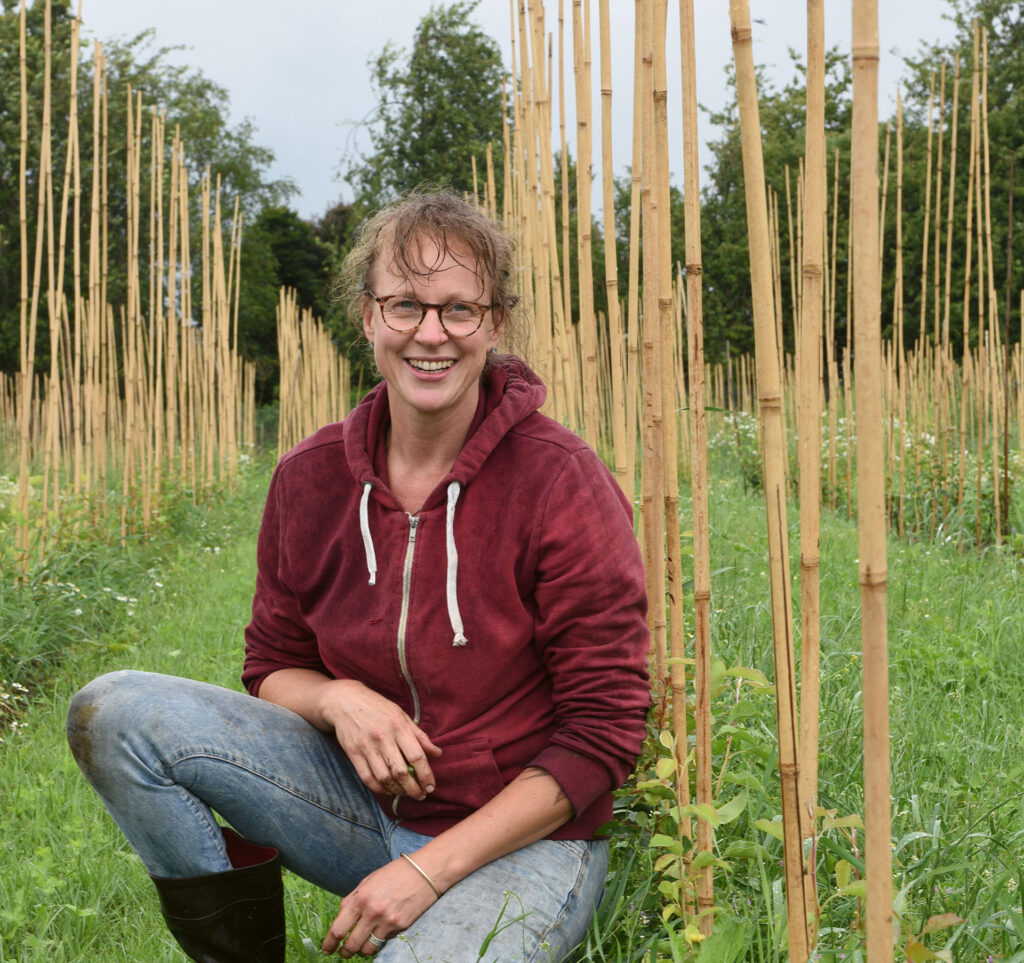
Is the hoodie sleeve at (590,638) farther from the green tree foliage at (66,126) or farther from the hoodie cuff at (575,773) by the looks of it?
the green tree foliage at (66,126)

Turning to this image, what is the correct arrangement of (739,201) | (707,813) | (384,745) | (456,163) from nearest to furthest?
(707,813)
(384,745)
(456,163)
(739,201)

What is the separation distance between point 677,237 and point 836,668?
319 inches

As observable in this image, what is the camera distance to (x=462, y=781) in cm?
135

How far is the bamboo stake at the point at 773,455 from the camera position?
0.86 metres

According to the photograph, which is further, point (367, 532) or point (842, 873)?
point (367, 532)

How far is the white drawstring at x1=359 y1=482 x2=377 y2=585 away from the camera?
138 centimetres

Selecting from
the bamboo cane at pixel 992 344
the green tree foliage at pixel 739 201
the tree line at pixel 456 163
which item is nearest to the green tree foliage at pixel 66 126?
the tree line at pixel 456 163

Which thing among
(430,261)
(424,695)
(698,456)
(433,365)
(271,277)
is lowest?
(424,695)

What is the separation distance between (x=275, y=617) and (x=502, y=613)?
0.38 metres

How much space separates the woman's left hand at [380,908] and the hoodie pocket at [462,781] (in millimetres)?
132

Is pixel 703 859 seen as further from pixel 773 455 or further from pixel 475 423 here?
pixel 475 423

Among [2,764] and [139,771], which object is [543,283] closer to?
[139,771]

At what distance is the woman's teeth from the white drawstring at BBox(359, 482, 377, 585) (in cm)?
17

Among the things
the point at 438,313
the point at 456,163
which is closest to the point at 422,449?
the point at 438,313
